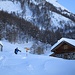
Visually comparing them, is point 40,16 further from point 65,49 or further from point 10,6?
point 65,49

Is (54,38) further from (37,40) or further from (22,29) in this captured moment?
(22,29)

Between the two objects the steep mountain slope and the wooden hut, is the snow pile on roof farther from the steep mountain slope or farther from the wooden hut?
the wooden hut

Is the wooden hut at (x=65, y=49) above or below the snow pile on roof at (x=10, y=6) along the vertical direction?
below

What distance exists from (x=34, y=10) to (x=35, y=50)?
276 feet

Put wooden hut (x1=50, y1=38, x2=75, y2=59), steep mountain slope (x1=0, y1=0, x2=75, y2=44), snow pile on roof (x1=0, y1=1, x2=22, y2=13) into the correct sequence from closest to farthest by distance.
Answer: wooden hut (x1=50, y1=38, x2=75, y2=59), steep mountain slope (x1=0, y1=0, x2=75, y2=44), snow pile on roof (x1=0, y1=1, x2=22, y2=13)

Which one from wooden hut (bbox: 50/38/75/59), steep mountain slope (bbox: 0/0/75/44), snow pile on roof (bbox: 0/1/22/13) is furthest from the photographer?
snow pile on roof (bbox: 0/1/22/13)

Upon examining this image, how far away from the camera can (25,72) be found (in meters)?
12.8

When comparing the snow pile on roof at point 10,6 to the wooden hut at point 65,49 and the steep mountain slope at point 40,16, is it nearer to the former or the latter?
the steep mountain slope at point 40,16

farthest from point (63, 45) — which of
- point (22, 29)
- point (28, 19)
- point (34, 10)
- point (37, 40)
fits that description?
point (34, 10)

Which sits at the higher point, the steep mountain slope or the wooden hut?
the steep mountain slope

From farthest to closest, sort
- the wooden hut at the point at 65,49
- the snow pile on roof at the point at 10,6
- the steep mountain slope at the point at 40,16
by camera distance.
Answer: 1. the snow pile on roof at the point at 10,6
2. the steep mountain slope at the point at 40,16
3. the wooden hut at the point at 65,49

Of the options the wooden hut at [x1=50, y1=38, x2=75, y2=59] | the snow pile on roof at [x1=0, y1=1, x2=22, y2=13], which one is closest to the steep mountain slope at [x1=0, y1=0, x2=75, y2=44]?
the snow pile on roof at [x1=0, y1=1, x2=22, y2=13]

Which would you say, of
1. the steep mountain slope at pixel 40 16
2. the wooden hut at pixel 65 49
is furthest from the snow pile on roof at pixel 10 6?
the wooden hut at pixel 65 49

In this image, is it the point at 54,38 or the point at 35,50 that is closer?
the point at 35,50
